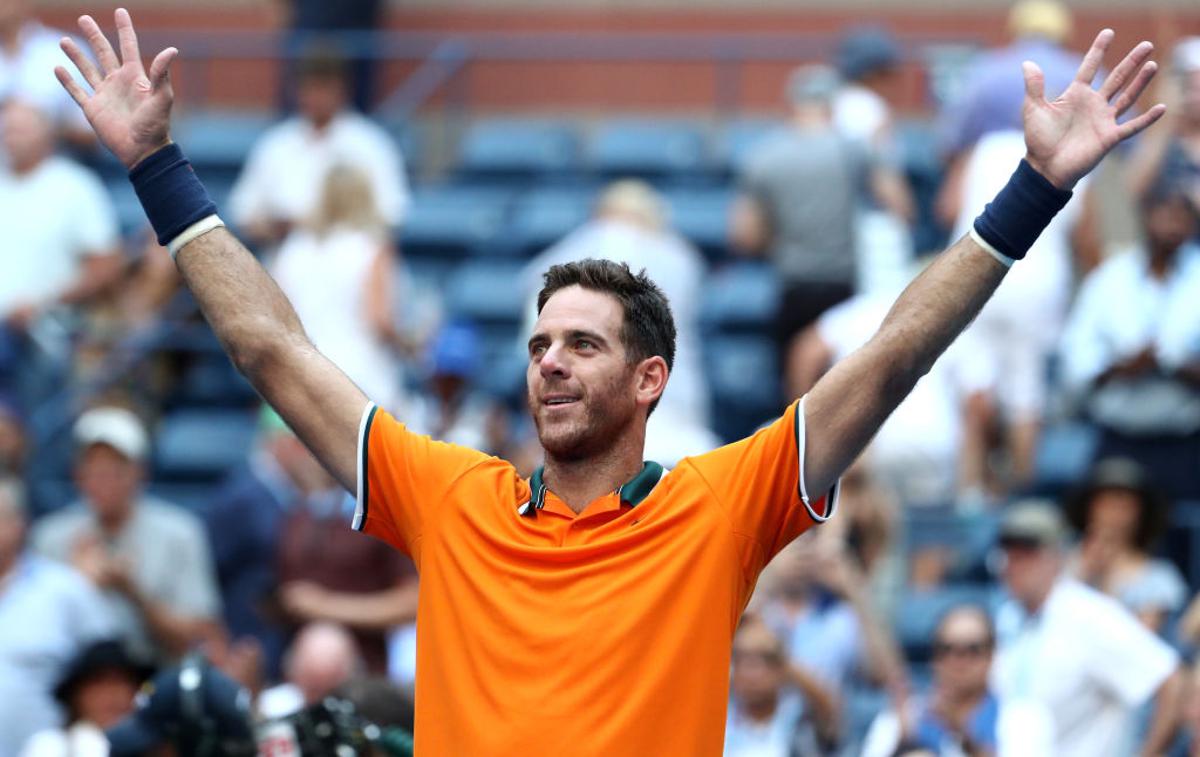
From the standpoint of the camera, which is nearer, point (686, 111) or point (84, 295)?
point (84, 295)

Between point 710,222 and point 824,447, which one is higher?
point 710,222

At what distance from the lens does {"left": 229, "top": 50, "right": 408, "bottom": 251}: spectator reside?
10.7 m

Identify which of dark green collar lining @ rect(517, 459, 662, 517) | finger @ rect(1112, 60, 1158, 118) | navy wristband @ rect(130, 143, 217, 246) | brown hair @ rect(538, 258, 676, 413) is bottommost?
dark green collar lining @ rect(517, 459, 662, 517)

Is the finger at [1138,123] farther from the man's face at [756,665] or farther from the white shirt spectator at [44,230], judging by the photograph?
the white shirt spectator at [44,230]

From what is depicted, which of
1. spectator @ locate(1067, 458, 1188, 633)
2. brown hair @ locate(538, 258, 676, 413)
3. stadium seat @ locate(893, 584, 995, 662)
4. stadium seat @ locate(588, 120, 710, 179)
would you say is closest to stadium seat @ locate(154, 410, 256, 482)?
stadium seat @ locate(588, 120, 710, 179)

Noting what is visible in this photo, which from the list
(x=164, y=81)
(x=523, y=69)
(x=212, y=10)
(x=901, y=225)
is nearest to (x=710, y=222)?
(x=901, y=225)

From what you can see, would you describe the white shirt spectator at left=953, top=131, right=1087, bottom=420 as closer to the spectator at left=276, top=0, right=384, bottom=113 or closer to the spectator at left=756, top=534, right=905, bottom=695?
the spectator at left=756, top=534, right=905, bottom=695

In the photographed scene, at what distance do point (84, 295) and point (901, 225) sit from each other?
3998 mm

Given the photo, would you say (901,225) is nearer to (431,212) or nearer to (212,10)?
(431,212)

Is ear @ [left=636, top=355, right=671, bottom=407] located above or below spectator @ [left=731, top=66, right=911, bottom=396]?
below

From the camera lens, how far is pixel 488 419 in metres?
8.91

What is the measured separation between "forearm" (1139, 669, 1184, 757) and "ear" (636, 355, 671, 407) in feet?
11.3

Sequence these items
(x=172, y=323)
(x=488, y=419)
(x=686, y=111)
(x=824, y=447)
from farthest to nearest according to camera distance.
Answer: (x=686, y=111)
(x=172, y=323)
(x=488, y=419)
(x=824, y=447)

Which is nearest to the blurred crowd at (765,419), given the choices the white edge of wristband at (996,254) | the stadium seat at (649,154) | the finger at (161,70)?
the stadium seat at (649,154)
